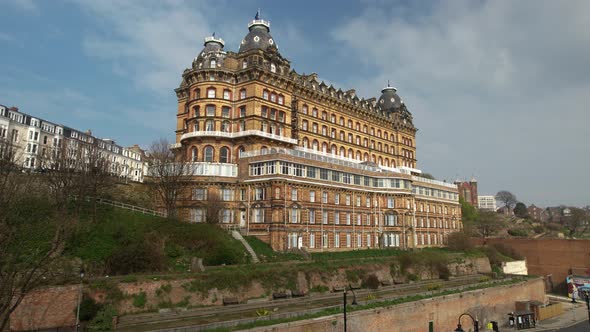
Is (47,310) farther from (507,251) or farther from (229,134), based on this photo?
(507,251)

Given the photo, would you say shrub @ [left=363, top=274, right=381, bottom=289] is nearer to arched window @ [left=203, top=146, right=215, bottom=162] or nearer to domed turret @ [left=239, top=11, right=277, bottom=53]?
arched window @ [left=203, top=146, right=215, bottom=162]

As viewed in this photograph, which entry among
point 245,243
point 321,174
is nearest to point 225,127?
point 321,174

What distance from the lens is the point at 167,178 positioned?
45469 millimetres

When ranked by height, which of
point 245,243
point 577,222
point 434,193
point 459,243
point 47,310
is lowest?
point 47,310

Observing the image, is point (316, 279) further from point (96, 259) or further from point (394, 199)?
point (394, 199)

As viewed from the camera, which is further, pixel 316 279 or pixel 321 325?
pixel 316 279

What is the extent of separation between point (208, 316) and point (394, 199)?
132 ft

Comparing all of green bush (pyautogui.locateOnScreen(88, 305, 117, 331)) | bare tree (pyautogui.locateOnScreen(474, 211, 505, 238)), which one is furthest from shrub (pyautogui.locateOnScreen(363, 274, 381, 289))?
bare tree (pyautogui.locateOnScreen(474, 211, 505, 238))

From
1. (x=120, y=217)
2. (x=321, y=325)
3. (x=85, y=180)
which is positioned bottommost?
(x=321, y=325)

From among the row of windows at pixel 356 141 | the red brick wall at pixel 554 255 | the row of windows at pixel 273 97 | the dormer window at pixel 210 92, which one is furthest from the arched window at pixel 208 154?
the red brick wall at pixel 554 255

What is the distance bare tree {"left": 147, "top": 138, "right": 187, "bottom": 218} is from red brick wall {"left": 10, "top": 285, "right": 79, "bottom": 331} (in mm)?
20061

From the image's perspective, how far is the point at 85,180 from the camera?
37.6 meters

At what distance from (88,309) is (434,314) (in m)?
26.0

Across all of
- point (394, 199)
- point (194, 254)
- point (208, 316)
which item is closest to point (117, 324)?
point (208, 316)
